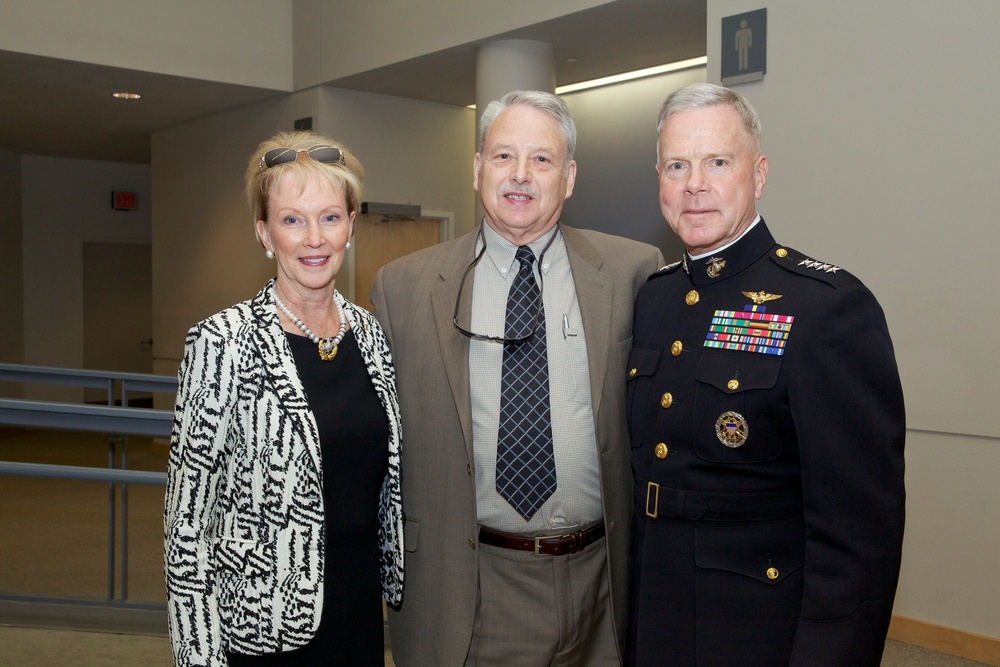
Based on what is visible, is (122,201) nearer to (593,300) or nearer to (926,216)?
(926,216)

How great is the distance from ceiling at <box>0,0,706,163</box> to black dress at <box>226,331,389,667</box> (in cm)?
405

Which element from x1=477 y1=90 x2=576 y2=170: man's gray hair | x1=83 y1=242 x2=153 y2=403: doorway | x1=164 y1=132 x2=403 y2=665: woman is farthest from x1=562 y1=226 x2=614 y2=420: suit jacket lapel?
x1=83 y1=242 x2=153 y2=403: doorway

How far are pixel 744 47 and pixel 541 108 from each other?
110 inches

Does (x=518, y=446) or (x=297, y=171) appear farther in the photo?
(x=518, y=446)

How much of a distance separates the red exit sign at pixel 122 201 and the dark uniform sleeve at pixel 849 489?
40.1ft

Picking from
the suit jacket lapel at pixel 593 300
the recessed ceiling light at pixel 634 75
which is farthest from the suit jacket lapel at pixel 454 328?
the recessed ceiling light at pixel 634 75

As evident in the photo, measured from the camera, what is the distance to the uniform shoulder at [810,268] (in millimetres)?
1619

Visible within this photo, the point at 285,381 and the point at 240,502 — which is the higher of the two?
the point at 285,381

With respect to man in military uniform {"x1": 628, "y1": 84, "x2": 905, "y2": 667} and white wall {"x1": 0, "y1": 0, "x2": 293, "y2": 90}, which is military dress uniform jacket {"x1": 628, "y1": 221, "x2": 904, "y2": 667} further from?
white wall {"x1": 0, "y1": 0, "x2": 293, "y2": 90}

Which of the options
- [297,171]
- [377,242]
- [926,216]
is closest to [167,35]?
[377,242]

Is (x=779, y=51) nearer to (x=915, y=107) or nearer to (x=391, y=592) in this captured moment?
(x=915, y=107)

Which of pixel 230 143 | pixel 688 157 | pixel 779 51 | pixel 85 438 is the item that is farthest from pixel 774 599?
pixel 85 438

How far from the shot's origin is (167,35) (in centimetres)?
698

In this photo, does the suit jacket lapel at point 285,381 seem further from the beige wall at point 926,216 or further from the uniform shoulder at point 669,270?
the beige wall at point 926,216
